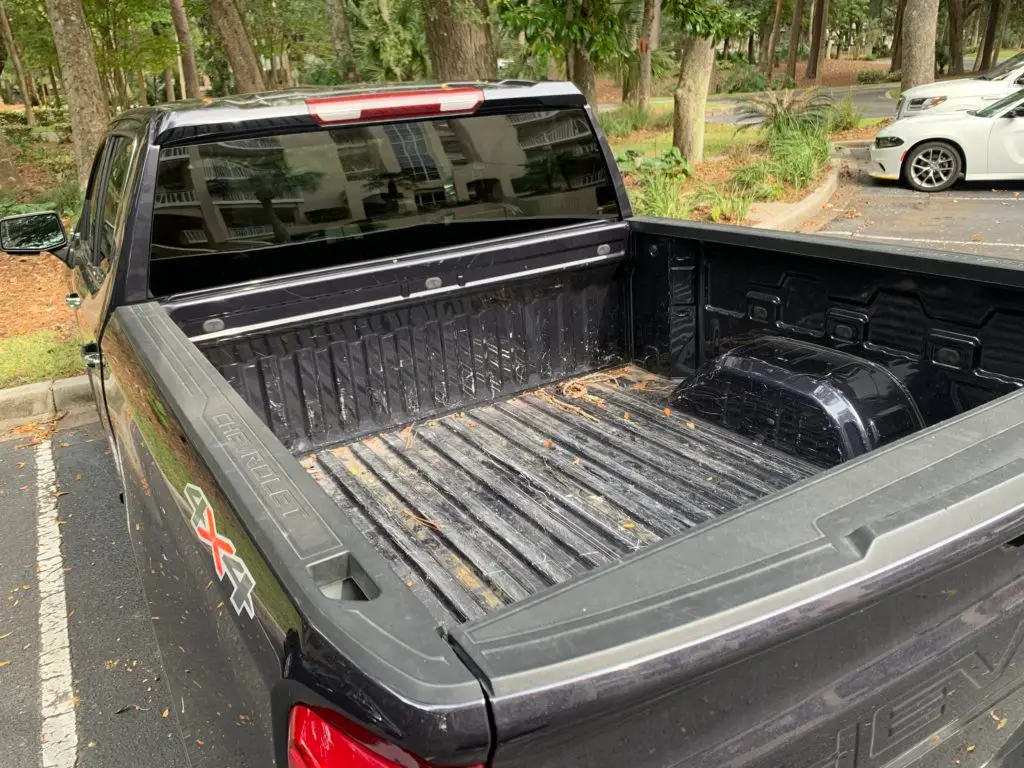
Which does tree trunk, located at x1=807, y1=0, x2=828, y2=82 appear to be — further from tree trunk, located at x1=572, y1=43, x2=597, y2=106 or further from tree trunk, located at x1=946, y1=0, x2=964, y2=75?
tree trunk, located at x1=572, y1=43, x2=597, y2=106

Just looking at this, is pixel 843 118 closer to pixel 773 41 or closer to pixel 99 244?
pixel 99 244

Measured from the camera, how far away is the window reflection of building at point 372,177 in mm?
2877

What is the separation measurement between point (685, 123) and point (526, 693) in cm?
1234

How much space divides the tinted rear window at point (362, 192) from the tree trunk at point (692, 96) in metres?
9.18

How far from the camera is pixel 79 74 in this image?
10.5m

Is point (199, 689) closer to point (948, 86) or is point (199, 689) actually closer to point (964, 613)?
point (964, 613)

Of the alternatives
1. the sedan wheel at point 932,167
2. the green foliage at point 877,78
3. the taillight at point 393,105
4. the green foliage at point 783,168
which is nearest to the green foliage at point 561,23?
the green foliage at point 783,168

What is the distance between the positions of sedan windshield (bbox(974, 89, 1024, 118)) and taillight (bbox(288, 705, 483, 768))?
1265 cm

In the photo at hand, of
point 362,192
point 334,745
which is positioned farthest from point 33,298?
point 334,745

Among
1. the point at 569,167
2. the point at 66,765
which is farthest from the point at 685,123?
the point at 66,765

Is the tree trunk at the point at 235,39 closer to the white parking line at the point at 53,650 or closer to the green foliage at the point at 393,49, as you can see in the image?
the green foliage at the point at 393,49

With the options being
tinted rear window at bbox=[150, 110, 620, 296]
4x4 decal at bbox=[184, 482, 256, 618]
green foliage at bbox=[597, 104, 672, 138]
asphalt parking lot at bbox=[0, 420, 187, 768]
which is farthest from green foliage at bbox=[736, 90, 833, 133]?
4x4 decal at bbox=[184, 482, 256, 618]

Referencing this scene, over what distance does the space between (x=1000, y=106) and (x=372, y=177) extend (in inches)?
428

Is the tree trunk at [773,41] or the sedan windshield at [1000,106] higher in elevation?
the tree trunk at [773,41]
